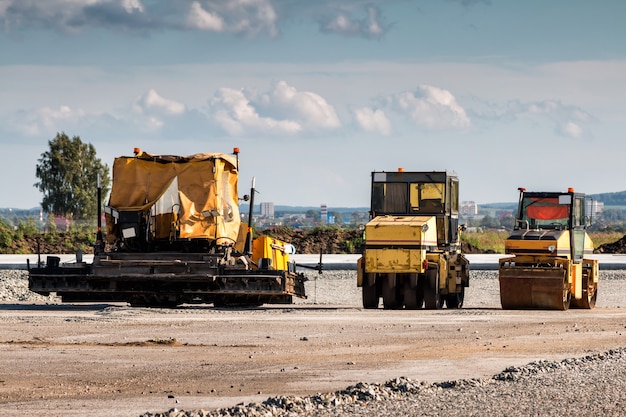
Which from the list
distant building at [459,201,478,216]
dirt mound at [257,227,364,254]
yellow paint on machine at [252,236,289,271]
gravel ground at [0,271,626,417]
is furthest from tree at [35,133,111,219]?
gravel ground at [0,271,626,417]

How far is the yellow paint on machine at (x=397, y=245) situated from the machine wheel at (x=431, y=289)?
0.42 meters

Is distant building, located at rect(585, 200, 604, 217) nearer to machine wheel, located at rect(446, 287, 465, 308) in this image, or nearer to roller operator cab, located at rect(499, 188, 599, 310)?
roller operator cab, located at rect(499, 188, 599, 310)

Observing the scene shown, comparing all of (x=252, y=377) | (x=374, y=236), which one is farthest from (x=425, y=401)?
(x=374, y=236)

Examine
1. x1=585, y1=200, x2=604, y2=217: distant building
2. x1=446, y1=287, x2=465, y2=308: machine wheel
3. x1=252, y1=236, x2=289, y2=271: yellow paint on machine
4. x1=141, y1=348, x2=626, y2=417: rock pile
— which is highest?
x1=585, y1=200, x2=604, y2=217: distant building

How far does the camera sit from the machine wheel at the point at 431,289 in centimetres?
2738

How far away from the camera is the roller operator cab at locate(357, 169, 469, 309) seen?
27.0 meters

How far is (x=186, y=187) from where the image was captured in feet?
88.0

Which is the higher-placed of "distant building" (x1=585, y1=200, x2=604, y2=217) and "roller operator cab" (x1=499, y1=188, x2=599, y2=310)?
"distant building" (x1=585, y1=200, x2=604, y2=217)

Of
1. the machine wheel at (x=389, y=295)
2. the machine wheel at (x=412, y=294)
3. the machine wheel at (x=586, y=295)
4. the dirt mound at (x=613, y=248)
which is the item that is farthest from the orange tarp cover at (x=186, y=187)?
the dirt mound at (x=613, y=248)

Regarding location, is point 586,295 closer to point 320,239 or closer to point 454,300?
point 454,300

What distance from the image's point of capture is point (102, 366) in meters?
16.9

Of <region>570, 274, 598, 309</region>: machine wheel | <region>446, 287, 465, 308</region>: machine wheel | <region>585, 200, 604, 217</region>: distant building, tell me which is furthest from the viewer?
<region>446, 287, 465, 308</region>: machine wheel

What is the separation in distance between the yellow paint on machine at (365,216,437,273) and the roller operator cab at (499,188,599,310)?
72.1 inches

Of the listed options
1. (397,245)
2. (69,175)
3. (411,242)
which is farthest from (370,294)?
(69,175)
